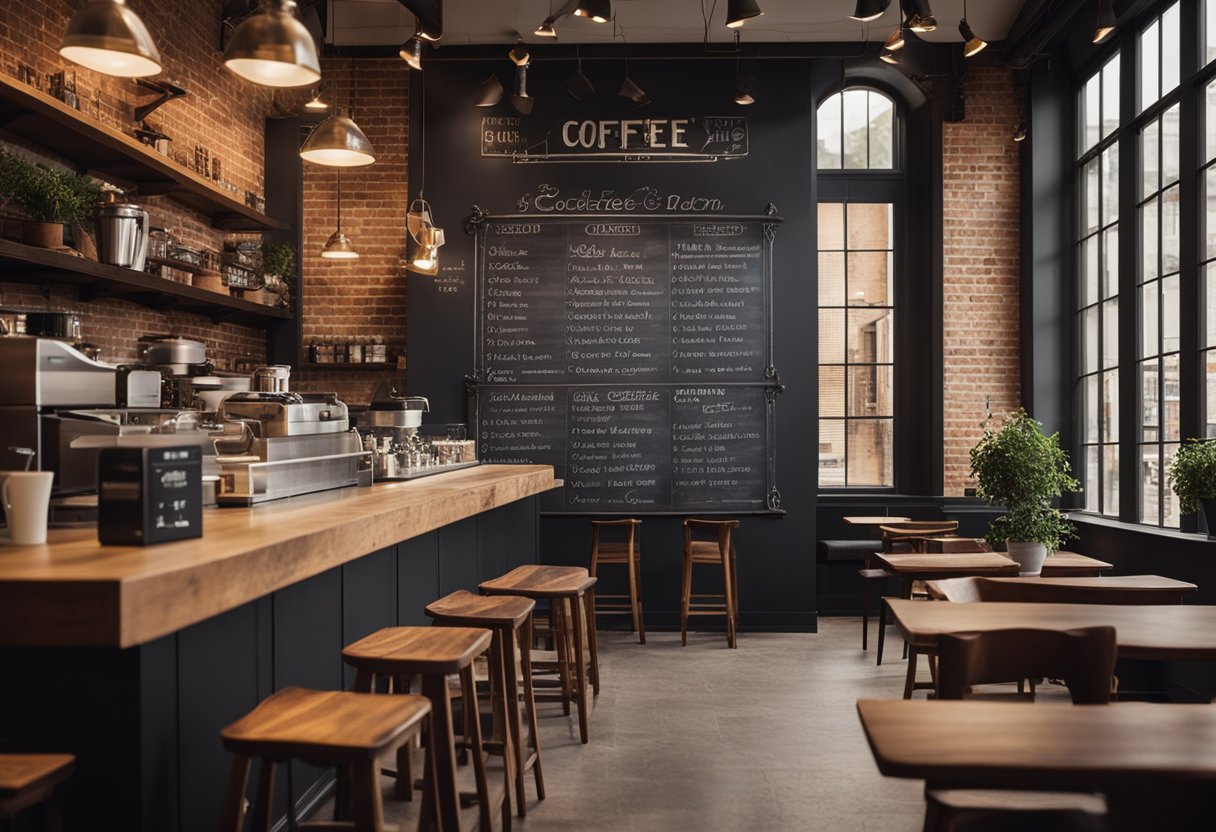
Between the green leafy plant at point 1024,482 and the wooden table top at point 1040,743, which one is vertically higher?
the green leafy plant at point 1024,482

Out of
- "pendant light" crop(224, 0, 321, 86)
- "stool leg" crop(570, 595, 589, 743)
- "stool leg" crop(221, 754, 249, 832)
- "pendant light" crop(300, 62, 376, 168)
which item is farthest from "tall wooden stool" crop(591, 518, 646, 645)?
"stool leg" crop(221, 754, 249, 832)

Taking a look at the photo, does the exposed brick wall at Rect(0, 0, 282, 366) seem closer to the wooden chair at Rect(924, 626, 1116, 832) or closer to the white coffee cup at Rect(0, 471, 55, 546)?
the white coffee cup at Rect(0, 471, 55, 546)

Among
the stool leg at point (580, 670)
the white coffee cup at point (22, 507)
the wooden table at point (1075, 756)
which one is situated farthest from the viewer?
the stool leg at point (580, 670)

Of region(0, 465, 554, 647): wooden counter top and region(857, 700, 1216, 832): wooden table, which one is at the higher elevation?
region(0, 465, 554, 647): wooden counter top

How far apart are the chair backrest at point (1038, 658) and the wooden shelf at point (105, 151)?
4.22 meters

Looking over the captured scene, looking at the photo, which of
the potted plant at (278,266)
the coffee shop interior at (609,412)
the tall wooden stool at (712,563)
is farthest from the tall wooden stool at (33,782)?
the potted plant at (278,266)

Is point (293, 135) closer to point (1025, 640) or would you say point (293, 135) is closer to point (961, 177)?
point (961, 177)

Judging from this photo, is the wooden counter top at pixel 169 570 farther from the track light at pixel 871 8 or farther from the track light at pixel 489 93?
the track light at pixel 489 93

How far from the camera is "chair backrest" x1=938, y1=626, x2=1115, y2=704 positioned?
2406 millimetres

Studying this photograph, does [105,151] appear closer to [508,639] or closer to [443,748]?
[508,639]

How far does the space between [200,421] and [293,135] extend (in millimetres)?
4753

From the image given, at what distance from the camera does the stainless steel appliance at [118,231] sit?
Answer: 16.5 feet

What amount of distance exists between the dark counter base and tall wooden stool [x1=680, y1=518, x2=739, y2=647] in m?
3.37

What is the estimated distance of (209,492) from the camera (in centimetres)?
302
